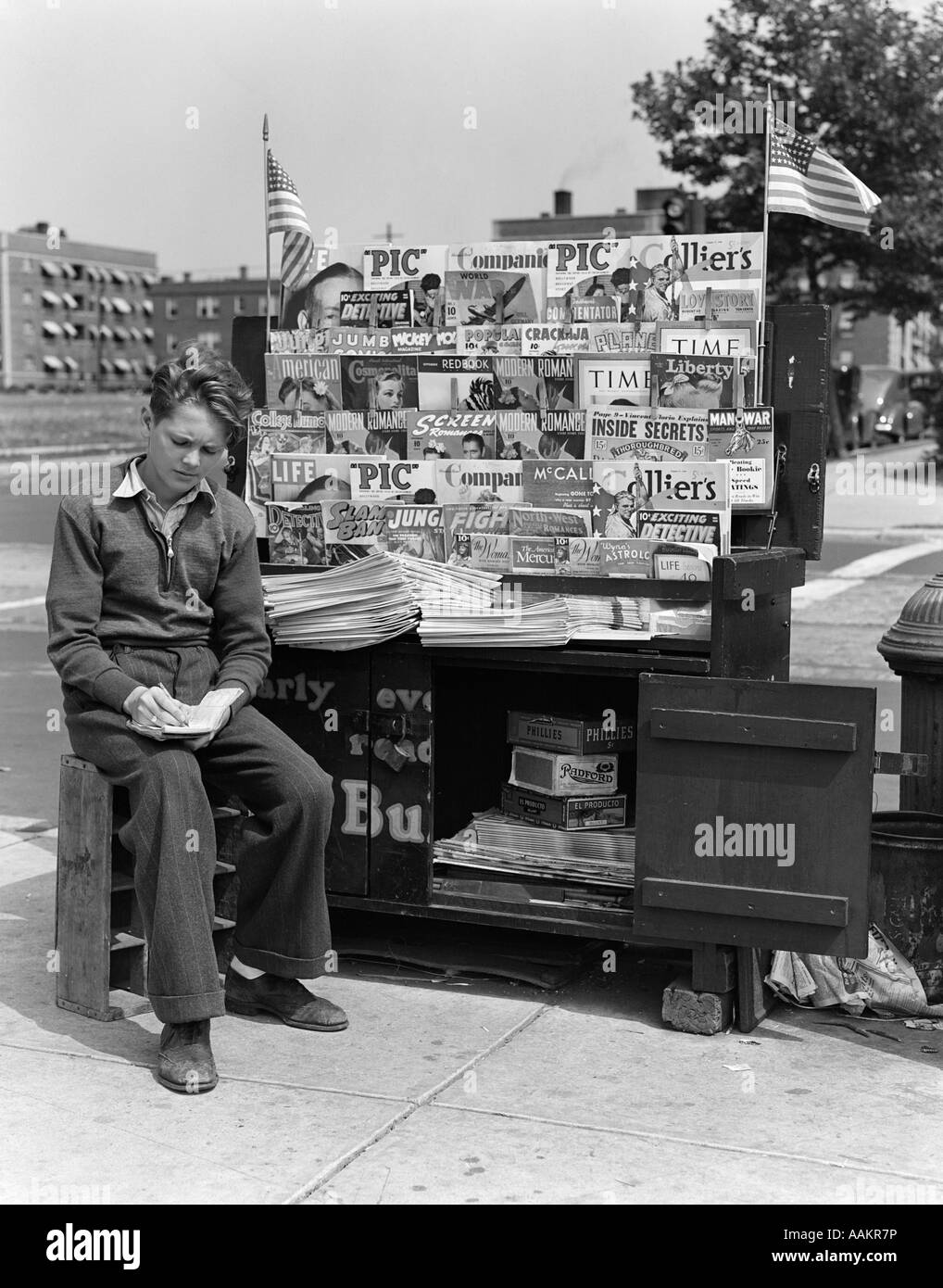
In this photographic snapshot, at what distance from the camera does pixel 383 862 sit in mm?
4488

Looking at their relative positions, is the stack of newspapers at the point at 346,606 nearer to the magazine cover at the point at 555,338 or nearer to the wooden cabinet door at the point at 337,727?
the wooden cabinet door at the point at 337,727

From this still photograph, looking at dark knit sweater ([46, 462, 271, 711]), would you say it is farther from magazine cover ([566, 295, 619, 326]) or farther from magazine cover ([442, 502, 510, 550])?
magazine cover ([566, 295, 619, 326])

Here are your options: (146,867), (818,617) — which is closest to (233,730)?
(146,867)

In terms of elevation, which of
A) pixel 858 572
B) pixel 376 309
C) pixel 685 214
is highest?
pixel 685 214

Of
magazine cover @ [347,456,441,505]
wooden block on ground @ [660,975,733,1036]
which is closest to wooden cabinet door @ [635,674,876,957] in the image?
wooden block on ground @ [660,975,733,1036]

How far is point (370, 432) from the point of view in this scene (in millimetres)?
4664

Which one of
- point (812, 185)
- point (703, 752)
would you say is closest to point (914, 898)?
point (703, 752)

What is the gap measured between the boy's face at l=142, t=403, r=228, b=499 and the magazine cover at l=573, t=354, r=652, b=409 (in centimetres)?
104

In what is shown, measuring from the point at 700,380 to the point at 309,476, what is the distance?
121 cm

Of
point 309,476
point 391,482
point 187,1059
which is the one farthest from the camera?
point 309,476

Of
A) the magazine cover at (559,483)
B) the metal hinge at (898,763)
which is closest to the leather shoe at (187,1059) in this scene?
the magazine cover at (559,483)

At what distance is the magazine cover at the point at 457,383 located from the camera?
4.54m

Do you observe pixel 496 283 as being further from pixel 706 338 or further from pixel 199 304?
pixel 199 304
